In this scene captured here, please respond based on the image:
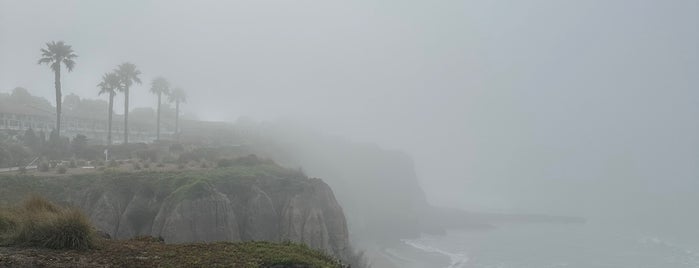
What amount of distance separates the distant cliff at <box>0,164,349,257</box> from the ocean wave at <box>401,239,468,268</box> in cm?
3237

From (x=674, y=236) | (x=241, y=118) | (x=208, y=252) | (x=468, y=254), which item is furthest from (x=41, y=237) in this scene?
(x=241, y=118)

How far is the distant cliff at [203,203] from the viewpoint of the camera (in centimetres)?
2880

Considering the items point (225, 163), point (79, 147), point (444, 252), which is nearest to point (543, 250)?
point (444, 252)

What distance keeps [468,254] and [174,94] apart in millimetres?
58379

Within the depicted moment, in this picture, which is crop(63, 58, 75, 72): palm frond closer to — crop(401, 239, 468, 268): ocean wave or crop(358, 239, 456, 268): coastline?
crop(358, 239, 456, 268): coastline

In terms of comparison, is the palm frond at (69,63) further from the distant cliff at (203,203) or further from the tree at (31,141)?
the distant cliff at (203,203)

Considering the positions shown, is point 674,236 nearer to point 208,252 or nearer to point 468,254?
point 468,254

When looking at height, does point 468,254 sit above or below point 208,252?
below

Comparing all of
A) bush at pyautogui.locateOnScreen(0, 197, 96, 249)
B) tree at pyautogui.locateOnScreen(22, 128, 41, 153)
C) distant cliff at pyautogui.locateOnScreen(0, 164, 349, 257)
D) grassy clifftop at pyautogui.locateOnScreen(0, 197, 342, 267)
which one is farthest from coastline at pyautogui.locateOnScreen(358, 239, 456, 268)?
bush at pyautogui.locateOnScreen(0, 197, 96, 249)

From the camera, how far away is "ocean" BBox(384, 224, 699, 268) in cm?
6626

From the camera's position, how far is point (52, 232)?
12953mm

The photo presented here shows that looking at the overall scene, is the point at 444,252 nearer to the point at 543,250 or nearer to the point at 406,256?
the point at 406,256

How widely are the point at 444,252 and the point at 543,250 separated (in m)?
17.6

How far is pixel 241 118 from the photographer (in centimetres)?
17512
